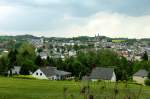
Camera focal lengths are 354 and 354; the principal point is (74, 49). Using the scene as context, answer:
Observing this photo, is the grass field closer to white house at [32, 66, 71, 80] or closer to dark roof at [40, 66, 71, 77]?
white house at [32, 66, 71, 80]

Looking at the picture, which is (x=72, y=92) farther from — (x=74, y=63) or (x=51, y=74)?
(x=74, y=63)

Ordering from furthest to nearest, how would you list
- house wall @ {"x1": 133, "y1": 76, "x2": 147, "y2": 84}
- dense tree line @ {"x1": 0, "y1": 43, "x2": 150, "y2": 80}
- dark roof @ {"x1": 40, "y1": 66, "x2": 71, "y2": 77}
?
dense tree line @ {"x1": 0, "y1": 43, "x2": 150, "y2": 80} → dark roof @ {"x1": 40, "y1": 66, "x2": 71, "y2": 77} → house wall @ {"x1": 133, "y1": 76, "x2": 147, "y2": 84}

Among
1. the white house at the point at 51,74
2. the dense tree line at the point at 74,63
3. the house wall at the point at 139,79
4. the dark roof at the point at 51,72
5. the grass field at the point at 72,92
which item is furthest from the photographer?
the dense tree line at the point at 74,63

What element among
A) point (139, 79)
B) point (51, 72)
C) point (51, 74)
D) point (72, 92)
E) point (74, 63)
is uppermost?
point (72, 92)

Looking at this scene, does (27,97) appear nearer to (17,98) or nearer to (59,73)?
(17,98)

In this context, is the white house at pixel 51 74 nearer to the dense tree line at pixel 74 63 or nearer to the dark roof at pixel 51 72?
the dark roof at pixel 51 72

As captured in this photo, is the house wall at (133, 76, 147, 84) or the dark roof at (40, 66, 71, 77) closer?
the house wall at (133, 76, 147, 84)

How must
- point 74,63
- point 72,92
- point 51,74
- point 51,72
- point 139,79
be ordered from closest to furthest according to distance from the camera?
point 72,92
point 51,74
point 139,79
point 51,72
point 74,63

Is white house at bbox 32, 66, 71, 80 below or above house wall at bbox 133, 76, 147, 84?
above

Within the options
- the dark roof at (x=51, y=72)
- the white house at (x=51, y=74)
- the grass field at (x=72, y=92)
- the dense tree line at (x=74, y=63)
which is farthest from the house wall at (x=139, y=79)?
the grass field at (x=72, y=92)

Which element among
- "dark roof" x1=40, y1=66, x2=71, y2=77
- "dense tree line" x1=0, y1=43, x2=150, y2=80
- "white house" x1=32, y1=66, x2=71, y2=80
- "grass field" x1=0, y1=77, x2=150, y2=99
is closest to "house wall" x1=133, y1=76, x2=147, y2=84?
"dense tree line" x1=0, y1=43, x2=150, y2=80

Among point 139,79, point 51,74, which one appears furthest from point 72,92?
point 139,79

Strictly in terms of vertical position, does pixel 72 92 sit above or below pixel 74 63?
above

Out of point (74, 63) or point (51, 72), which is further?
point (74, 63)
